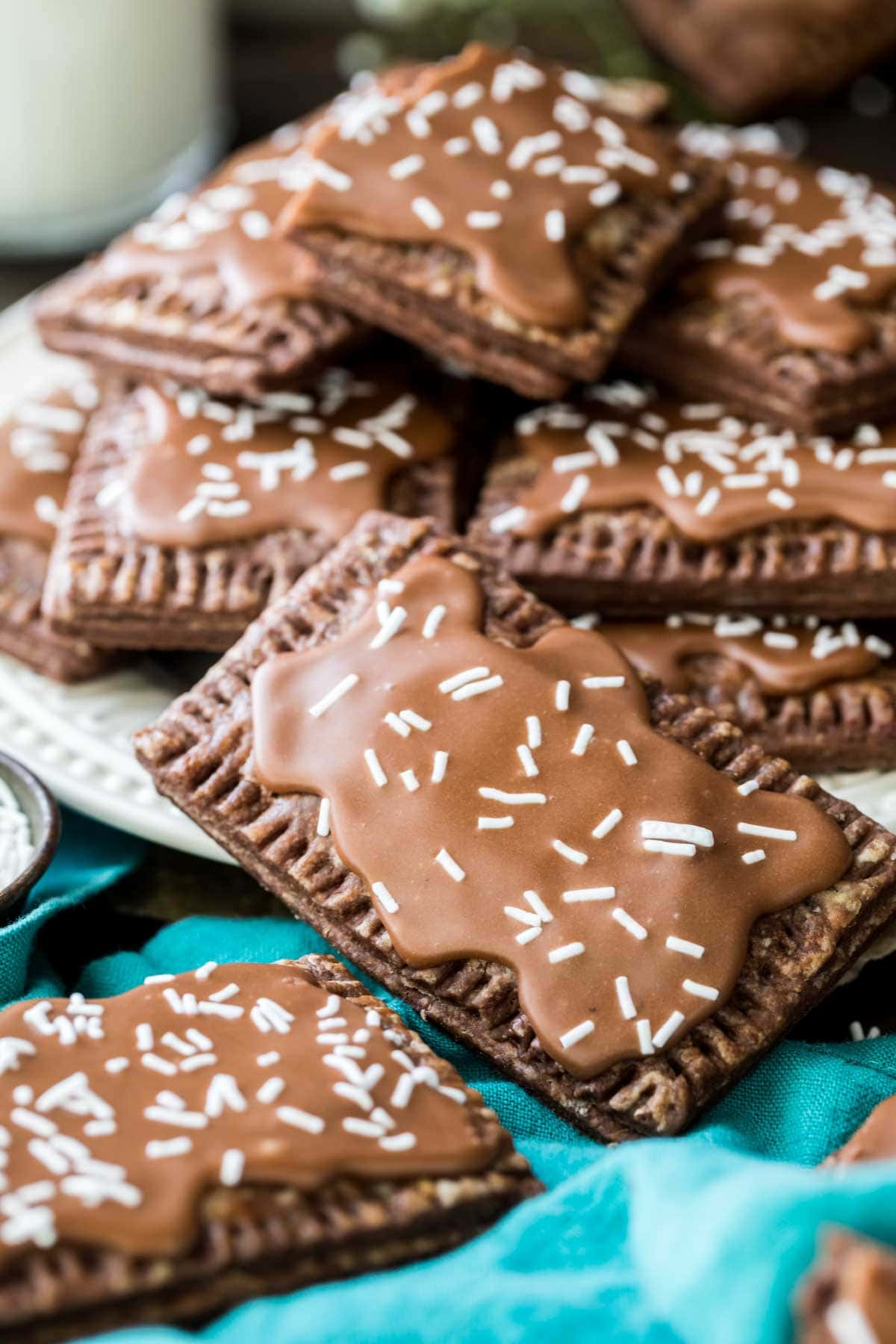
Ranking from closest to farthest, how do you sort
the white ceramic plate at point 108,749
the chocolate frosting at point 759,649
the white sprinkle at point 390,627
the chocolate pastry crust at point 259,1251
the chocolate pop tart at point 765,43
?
1. the chocolate pastry crust at point 259,1251
2. the white sprinkle at point 390,627
3. the white ceramic plate at point 108,749
4. the chocolate frosting at point 759,649
5. the chocolate pop tart at point 765,43

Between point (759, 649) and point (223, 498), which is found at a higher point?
point (223, 498)

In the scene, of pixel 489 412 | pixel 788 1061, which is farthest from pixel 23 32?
pixel 788 1061

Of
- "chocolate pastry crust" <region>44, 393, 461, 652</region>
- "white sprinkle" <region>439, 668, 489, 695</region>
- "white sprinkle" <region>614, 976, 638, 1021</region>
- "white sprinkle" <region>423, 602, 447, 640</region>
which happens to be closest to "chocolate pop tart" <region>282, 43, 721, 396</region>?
"chocolate pastry crust" <region>44, 393, 461, 652</region>

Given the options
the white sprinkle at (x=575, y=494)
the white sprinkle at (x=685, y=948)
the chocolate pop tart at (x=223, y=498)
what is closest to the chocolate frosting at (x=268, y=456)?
the chocolate pop tart at (x=223, y=498)

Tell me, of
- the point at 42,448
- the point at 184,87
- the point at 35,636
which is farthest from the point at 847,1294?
the point at 184,87

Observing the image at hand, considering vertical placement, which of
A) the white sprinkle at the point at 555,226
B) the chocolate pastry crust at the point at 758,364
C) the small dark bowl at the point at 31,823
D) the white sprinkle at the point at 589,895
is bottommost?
the small dark bowl at the point at 31,823

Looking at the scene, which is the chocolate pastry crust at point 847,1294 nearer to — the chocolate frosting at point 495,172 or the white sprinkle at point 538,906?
the white sprinkle at point 538,906

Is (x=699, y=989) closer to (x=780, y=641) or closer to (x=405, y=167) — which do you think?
(x=780, y=641)
